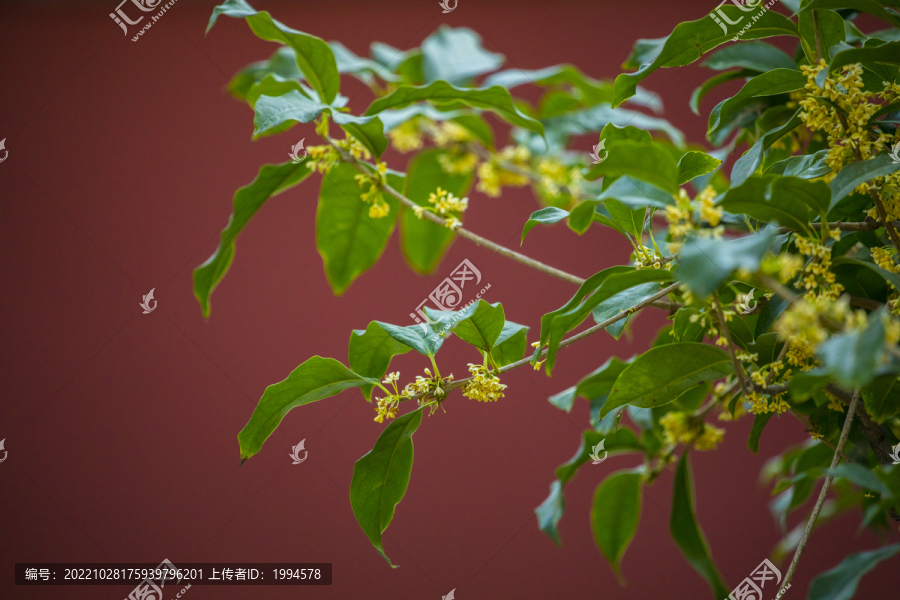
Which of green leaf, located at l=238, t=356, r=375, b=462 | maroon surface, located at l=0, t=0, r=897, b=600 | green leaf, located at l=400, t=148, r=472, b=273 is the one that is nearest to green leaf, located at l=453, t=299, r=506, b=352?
green leaf, located at l=238, t=356, r=375, b=462

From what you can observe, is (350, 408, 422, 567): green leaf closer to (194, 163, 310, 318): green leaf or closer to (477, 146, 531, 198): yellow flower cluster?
(194, 163, 310, 318): green leaf

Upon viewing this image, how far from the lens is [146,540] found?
1566 mm

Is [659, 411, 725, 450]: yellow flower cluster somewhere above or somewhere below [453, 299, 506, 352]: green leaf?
below

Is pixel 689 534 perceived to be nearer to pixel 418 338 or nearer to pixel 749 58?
pixel 418 338

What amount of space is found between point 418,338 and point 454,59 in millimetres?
697

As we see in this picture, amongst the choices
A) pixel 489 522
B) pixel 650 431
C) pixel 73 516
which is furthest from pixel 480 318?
pixel 73 516

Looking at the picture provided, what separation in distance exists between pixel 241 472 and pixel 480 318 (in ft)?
4.20

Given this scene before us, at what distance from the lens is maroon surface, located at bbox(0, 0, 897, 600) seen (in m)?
1.59

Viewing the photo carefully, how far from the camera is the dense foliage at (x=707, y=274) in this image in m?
0.44

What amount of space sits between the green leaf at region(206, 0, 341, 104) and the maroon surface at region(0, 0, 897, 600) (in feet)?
2.98

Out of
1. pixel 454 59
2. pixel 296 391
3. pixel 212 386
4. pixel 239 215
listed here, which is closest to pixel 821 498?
pixel 296 391

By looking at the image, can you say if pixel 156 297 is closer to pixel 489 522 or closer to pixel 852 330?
pixel 489 522

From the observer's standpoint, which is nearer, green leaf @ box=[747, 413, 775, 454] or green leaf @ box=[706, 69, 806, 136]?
green leaf @ box=[706, 69, 806, 136]

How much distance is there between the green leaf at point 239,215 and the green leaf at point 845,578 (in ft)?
2.27
